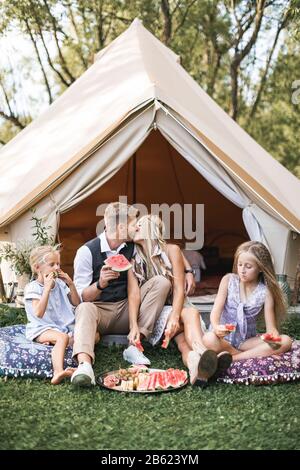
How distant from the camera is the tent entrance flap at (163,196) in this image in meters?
8.46

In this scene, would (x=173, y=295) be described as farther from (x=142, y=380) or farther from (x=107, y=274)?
(x=142, y=380)

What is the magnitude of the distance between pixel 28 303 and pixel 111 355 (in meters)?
0.73

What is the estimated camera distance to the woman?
3875 mm

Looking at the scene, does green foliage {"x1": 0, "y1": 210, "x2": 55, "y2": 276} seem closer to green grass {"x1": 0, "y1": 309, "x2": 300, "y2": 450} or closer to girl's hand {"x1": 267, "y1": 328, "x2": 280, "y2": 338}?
green grass {"x1": 0, "y1": 309, "x2": 300, "y2": 450}

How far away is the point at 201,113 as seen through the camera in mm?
6484

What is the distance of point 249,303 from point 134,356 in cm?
Answer: 87

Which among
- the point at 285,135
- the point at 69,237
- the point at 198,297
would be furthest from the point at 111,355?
the point at 285,135

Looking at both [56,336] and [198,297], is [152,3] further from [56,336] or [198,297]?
[56,336]

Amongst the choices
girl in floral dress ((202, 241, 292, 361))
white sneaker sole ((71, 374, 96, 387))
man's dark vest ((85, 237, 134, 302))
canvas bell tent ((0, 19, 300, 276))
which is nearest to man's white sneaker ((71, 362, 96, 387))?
white sneaker sole ((71, 374, 96, 387))

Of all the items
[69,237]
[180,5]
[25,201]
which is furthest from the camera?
[180,5]

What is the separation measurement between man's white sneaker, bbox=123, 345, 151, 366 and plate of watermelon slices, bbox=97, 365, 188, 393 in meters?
0.22

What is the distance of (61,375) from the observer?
3.90 metres

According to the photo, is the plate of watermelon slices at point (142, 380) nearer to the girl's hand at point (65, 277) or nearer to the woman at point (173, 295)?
the woman at point (173, 295)

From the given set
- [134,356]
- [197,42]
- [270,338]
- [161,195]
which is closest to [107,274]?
[134,356]
